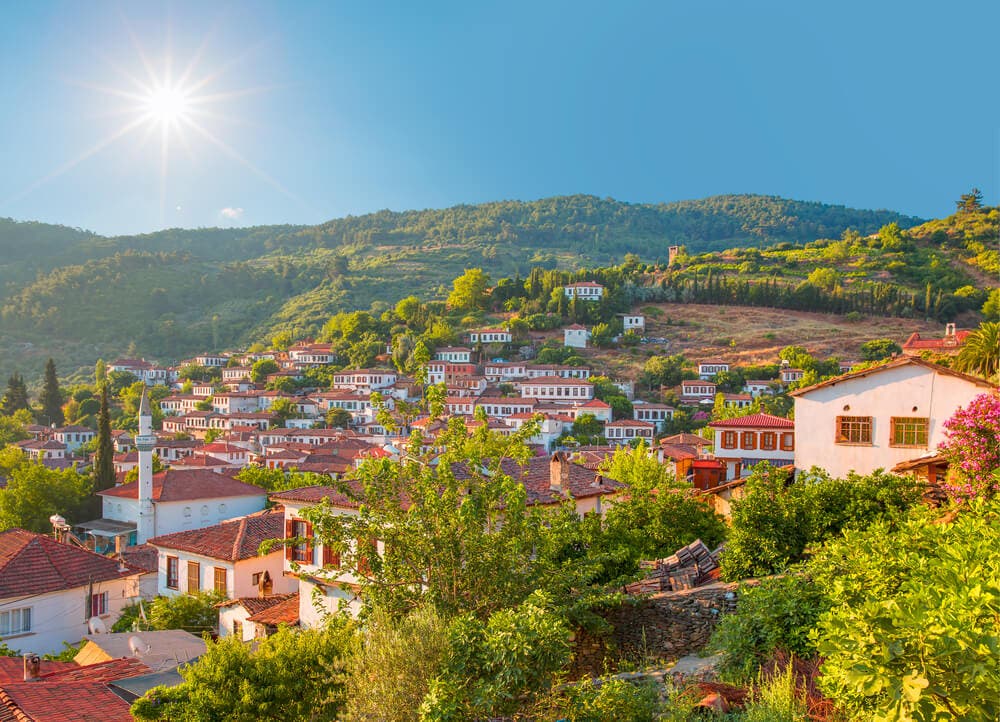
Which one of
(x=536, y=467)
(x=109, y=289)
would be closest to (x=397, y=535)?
(x=536, y=467)

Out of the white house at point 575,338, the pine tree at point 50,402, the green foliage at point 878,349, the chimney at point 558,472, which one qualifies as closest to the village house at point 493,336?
the white house at point 575,338

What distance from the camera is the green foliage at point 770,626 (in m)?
8.77

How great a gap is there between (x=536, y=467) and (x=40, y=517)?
1090 inches

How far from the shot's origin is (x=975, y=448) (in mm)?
11711

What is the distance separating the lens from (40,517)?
113 feet

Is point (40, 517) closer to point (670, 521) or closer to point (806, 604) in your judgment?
point (670, 521)

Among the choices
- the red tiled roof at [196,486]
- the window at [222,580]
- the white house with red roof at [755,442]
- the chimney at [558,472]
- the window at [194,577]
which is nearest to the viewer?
the chimney at [558,472]

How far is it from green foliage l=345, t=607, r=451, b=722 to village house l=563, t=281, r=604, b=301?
9880cm

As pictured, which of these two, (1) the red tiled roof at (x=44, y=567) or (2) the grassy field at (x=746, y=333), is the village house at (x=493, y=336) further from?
(1) the red tiled roof at (x=44, y=567)

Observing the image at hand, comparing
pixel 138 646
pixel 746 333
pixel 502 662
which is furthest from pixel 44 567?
pixel 746 333

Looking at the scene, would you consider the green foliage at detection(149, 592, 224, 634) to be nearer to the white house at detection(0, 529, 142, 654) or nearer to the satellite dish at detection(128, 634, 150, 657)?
the white house at detection(0, 529, 142, 654)

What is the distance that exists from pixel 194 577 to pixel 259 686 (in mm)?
12953

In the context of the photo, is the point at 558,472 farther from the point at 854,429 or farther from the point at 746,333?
the point at 746,333

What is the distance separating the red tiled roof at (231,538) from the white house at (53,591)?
1.60 metres
